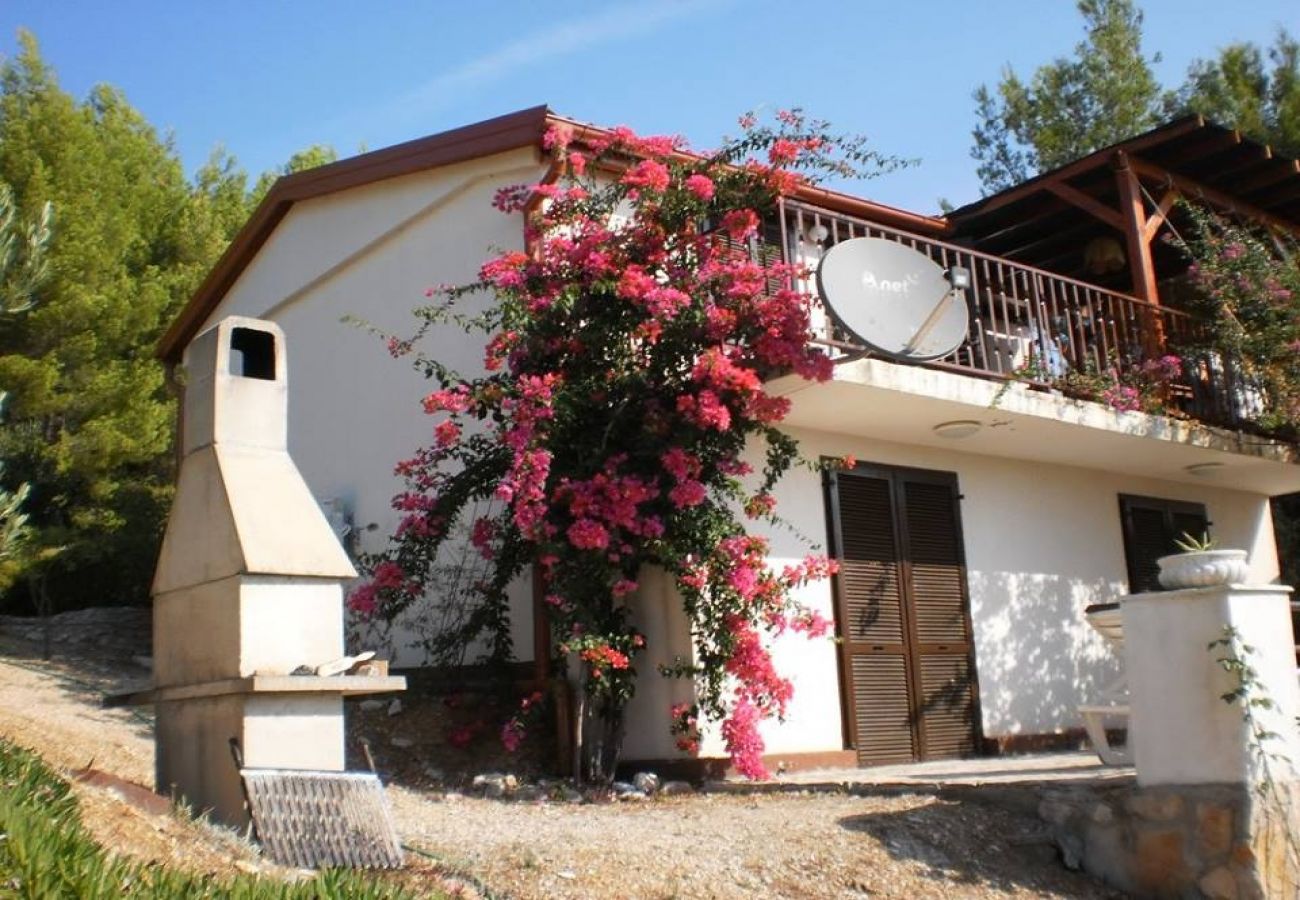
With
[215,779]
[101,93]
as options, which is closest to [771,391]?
[215,779]

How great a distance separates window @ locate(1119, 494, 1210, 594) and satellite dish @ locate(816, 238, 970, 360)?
3.78 meters

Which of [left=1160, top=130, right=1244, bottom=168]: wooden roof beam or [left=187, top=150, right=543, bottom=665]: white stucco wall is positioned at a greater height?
[left=1160, top=130, right=1244, bottom=168]: wooden roof beam

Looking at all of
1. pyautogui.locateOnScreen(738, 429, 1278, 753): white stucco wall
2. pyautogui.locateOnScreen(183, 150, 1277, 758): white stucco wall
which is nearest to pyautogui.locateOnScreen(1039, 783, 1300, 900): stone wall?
pyautogui.locateOnScreen(183, 150, 1277, 758): white stucco wall

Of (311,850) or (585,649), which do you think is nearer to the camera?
(311,850)

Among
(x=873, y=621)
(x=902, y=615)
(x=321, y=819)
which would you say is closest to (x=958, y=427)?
(x=902, y=615)

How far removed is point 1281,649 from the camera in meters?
6.53

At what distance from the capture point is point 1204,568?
6.59m

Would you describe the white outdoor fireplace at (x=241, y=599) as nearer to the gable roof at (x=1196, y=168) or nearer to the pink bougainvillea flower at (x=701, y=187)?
the pink bougainvillea flower at (x=701, y=187)

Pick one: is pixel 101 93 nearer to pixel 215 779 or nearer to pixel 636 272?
pixel 636 272

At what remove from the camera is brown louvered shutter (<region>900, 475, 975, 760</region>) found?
33.7 ft

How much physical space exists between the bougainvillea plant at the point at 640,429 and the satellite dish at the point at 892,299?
27 centimetres

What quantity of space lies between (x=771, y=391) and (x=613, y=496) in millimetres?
1394

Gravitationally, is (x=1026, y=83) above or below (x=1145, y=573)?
above

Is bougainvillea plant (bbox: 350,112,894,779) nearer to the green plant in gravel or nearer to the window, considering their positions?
the green plant in gravel
